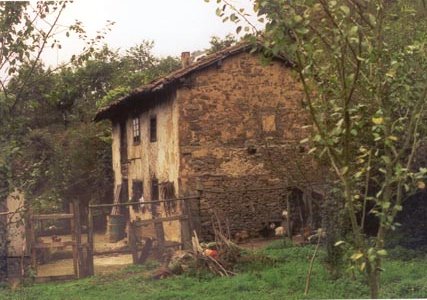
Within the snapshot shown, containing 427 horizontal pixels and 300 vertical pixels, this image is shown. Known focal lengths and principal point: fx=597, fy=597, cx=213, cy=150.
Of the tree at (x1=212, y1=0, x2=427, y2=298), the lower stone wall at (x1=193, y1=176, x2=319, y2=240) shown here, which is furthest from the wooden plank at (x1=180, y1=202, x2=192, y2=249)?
the tree at (x1=212, y1=0, x2=427, y2=298)

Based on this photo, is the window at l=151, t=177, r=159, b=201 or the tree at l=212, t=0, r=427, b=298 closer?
the tree at l=212, t=0, r=427, b=298

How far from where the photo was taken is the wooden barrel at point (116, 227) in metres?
9.16

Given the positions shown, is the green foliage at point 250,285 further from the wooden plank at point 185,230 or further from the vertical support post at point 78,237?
the wooden plank at point 185,230

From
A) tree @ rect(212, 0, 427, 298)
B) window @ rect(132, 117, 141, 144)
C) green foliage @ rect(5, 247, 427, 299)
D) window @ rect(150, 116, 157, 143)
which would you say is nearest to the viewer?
tree @ rect(212, 0, 427, 298)

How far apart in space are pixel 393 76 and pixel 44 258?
7088 mm

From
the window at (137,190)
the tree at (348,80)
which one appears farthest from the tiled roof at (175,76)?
the tree at (348,80)

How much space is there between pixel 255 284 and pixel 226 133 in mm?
4298

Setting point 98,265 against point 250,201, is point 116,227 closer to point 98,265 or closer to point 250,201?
point 98,265

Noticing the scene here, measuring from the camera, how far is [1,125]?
19.6 feet

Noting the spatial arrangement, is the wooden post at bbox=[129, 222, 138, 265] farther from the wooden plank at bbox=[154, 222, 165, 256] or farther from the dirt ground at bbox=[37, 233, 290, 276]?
the wooden plank at bbox=[154, 222, 165, 256]

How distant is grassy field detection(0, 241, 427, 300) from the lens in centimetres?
643

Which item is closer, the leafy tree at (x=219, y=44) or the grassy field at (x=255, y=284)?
the grassy field at (x=255, y=284)

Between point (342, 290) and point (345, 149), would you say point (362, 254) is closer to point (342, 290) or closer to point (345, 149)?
point (345, 149)

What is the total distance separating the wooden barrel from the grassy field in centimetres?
80
